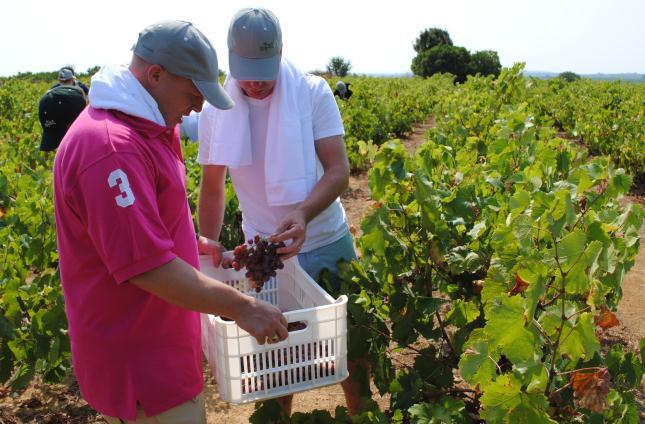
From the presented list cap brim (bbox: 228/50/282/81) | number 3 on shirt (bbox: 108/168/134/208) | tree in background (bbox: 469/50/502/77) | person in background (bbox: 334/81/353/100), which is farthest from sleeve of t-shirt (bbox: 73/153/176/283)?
tree in background (bbox: 469/50/502/77)

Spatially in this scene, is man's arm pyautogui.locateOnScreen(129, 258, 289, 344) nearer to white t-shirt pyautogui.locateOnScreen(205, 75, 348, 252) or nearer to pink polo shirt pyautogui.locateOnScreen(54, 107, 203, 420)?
pink polo shirt pyautogui.locateOnScreen(54, 107, 203, 420)

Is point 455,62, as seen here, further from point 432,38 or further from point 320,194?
point 320,194

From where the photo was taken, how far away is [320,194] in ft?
7.36

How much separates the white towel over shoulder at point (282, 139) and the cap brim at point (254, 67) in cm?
10

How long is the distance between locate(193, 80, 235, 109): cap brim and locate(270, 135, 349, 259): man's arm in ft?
1.81

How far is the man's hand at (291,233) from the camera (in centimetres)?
208

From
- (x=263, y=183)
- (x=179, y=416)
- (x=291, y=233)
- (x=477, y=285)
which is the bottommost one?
(x=179, y=416)

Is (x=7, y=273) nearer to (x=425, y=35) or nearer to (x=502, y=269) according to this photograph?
(x=502, y=269)

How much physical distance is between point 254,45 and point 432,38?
6882 centimetres

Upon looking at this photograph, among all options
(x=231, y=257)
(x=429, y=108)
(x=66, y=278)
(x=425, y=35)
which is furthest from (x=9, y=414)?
(x=425, y=35)

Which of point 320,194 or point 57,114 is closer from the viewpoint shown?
point 320,194

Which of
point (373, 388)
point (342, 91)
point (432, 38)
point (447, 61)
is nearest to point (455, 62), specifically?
point (447, 61)

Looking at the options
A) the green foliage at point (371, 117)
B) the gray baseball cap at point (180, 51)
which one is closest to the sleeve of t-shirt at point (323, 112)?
the gray baseball cap at point (180, 51)

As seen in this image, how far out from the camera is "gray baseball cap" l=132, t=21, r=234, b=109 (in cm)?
153
